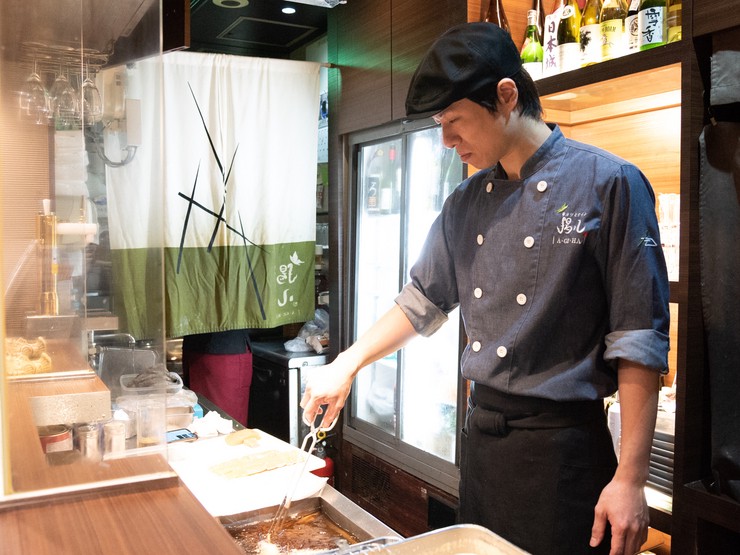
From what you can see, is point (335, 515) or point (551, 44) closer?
point (335, 515)

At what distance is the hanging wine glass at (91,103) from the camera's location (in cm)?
188

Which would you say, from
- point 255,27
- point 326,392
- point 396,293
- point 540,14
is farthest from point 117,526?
point 255,27

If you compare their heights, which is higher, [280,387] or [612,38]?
[612,38]

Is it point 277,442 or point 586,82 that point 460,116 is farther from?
point 277,442

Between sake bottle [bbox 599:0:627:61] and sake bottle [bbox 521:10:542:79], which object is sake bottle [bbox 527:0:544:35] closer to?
sake bottle [bbox 521:10:542:79]

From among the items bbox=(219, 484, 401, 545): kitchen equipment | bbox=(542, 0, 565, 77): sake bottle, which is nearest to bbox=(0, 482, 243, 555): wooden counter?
bbox=(219, 484, 401, 545): kitchen equipment

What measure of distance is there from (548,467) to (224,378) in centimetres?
324

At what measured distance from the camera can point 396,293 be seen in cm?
395

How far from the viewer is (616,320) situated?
1.55m

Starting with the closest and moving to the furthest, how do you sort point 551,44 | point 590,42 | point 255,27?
point 590,42 → point 551,44 → point 255,27

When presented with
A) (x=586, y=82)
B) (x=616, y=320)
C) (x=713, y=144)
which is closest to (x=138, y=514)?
(x=616, y=320)

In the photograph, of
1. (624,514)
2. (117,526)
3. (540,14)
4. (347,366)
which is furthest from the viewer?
(540,14)

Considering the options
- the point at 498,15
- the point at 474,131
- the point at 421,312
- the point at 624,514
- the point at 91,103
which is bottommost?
the point at 624,514

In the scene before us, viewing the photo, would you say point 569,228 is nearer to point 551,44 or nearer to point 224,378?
point 551,44
